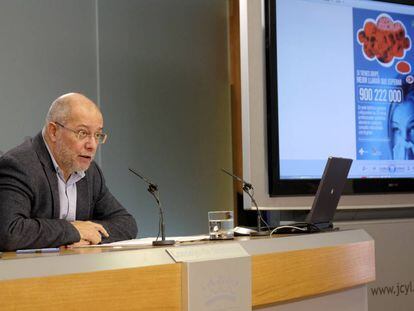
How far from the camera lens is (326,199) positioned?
2.61 meters

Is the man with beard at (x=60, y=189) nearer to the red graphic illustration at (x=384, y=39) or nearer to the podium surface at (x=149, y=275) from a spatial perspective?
the podium surface at (x=149, y=275)

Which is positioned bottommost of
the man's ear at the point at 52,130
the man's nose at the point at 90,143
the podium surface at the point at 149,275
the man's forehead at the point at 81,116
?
the podium surface at the point at 149,275

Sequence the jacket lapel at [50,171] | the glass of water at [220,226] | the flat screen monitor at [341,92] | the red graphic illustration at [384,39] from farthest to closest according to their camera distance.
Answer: the red graphic illustration at [384,39] → the flat screen monitor at [341,92] → the jacket lapel at [50,171] → the glass of water at [220,226]

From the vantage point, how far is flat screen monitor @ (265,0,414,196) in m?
3.57

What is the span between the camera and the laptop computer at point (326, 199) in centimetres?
247

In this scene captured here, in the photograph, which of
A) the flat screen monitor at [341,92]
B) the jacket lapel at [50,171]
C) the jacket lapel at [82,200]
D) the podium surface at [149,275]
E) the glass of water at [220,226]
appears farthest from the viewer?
the flat screen monitor at [341,92]

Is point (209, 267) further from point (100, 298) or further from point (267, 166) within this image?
point (267, 166)

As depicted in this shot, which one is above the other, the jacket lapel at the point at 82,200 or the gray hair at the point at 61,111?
the gray hair at the point at 61,111

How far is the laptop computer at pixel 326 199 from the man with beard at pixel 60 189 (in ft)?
2.35

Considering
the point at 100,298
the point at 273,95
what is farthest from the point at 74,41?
the point at 100,298

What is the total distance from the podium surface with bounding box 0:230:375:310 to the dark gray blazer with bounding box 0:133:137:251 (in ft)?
1.80

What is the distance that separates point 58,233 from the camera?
2.34 metres

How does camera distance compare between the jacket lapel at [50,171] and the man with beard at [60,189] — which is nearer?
the man with beard at [60,189]

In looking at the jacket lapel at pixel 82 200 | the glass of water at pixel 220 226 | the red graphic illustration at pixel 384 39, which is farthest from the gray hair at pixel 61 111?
the red graphic illustration at pixel 384 39
